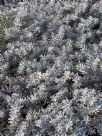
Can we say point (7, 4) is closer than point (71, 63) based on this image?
No

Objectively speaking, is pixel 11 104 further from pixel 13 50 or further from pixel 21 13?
pixel 21 13

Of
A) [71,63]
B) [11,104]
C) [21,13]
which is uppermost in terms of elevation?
[21,13]

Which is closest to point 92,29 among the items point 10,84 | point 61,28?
point 61,28

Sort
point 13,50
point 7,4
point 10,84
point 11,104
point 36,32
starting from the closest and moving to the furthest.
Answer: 1. point 11,104
2. point 10,84
3. point 13,50
4. point 36,32
5. point 7,4

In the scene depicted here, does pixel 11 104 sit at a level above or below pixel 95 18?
below

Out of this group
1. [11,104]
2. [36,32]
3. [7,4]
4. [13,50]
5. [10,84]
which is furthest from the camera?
[7,4]

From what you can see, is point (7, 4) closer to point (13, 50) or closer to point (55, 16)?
point (55, 16)
